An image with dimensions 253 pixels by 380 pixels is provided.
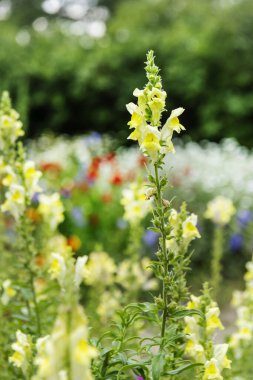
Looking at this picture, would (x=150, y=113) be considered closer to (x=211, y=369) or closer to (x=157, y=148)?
(x=157, y=148)

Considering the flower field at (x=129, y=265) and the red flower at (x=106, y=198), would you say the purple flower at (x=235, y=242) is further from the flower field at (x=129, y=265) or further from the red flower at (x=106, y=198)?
the red flower at (x=106, y=198)

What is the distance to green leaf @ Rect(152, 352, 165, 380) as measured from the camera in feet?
4.58

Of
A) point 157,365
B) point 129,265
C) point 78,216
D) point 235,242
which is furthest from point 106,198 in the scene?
point 157,365

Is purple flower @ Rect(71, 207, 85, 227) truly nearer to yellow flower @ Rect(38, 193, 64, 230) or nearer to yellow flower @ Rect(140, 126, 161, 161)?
yellow flower @ Rect(38, 193, 64, 230)

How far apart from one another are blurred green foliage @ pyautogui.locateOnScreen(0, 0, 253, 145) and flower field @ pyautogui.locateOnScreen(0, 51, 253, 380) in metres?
3.64

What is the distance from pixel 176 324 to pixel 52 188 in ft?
13.5

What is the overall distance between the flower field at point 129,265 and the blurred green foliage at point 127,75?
3636 mm

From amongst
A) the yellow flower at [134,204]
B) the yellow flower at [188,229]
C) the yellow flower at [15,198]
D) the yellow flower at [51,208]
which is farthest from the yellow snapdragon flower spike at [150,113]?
the yellow flower at [134,204]

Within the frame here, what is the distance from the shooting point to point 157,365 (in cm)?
142

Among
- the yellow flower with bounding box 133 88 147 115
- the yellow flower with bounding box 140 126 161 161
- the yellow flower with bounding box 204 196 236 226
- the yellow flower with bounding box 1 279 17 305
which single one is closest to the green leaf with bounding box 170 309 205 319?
the yellow flower with bounding box 140 126 161 161

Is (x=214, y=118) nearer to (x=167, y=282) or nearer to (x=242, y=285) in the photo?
(x=242, y=285)

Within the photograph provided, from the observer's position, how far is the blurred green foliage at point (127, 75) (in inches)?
423

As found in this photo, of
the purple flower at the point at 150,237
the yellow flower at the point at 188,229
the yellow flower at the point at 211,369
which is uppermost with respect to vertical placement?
the purple flower at the point at 150,237

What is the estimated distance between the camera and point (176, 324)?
164 cm
